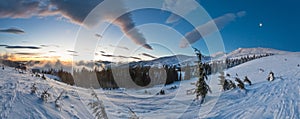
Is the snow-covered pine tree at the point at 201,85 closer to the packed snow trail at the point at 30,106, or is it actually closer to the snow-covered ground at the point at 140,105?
the snow-covered ground at the point at 140,105

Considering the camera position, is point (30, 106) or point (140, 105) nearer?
point (30, 106)

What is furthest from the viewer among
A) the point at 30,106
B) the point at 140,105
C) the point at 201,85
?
the point at 201,85

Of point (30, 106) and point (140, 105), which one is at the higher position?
point (30, 106)

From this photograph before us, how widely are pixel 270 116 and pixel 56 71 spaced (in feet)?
105

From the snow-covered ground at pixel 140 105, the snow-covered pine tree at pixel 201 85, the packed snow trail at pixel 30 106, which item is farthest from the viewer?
the snow-covered pine tree at pixel 201 85

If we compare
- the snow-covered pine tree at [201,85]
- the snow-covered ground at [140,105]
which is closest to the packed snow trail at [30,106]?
the snow-covered ground at [140,105]

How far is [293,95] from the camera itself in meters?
15.5

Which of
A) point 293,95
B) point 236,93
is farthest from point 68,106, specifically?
point 293,95

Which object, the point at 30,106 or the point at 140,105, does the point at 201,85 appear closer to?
the point at 140,105

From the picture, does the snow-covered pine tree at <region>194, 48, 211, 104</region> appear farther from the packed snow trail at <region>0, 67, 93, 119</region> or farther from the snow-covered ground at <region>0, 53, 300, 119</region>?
the packed snow trail at <region>0, 67, 93, 119</region>

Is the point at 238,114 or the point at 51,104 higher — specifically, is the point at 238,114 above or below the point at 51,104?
below

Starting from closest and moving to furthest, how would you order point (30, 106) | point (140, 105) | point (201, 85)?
point (30, 106), point (140, 105), point (201, 85)

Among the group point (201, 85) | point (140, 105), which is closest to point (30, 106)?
point (140, 105)

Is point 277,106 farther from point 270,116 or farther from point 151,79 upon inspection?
point 151,79
